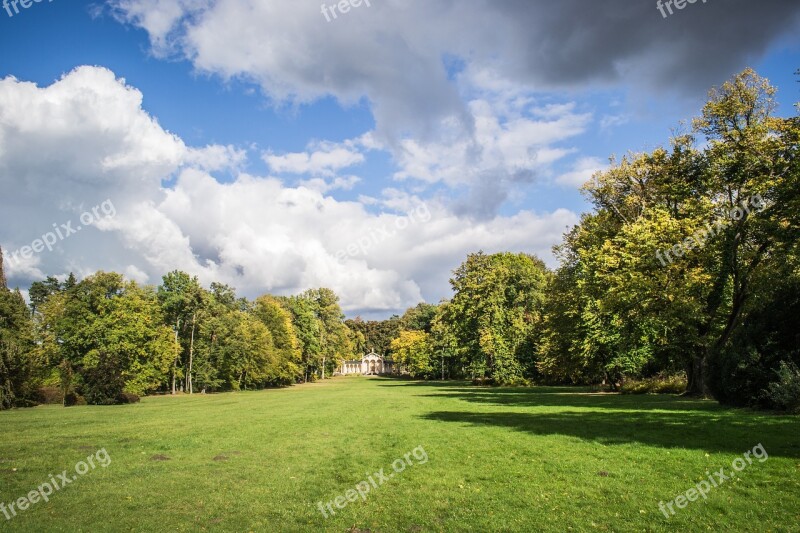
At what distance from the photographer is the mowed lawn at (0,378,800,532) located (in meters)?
9.84

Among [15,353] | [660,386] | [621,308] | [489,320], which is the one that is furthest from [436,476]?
[489,320]

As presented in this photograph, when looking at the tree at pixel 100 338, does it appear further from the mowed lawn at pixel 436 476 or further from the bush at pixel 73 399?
the mowed lawn at pixel 436 476

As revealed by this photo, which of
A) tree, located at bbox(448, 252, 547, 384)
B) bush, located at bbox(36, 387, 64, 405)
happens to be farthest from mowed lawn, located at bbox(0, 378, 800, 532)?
tree, located at bbox(448, 252, 547, 384)

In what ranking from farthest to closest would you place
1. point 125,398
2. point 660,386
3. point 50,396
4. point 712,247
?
1. point 50,396
2. point 125,398
3. point 660,386
4. point 712,247

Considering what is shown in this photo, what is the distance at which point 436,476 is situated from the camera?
13539 millimetres

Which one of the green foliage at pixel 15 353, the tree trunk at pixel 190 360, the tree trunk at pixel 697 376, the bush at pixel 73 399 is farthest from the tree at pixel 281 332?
the tree trunk at pixel 697 376

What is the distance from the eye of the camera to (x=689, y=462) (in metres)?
12.5

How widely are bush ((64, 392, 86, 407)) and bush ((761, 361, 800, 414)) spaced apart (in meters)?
57.4

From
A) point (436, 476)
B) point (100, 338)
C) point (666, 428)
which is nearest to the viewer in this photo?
point (436, 476)

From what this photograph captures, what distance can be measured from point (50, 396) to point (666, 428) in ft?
193

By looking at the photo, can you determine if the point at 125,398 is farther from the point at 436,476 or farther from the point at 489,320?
the point at 436,476

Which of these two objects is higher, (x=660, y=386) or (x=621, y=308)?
(x=621, y=308)

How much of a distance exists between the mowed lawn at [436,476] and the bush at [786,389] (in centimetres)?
143

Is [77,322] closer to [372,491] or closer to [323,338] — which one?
[372,491]
